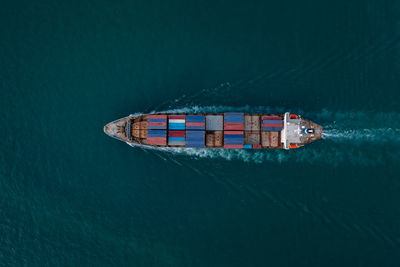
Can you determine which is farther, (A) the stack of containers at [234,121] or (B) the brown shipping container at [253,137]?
(B) the brown shipping container at [253,137]

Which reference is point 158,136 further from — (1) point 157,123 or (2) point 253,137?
(2) point 253,137

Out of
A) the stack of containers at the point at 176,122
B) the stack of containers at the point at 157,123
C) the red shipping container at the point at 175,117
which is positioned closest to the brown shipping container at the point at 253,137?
the stack of containers at the point at 176,122

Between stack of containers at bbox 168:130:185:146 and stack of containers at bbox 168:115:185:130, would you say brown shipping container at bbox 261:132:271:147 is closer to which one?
stack of containers at bbox 168:130:185:146

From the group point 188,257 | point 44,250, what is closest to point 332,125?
point 188,257

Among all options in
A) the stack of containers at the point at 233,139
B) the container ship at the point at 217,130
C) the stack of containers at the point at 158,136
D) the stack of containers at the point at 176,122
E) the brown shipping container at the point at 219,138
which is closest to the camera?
the container ship at the point at 217,130

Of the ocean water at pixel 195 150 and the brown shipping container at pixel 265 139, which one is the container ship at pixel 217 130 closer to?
the brown shipping container at pixel 265 139
